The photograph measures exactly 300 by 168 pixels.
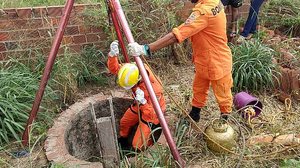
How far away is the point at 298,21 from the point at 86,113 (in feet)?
12.4

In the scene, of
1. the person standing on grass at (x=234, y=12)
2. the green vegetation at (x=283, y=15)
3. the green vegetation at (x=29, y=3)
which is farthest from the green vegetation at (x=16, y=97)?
the green vegetation at (x=283, y=15)

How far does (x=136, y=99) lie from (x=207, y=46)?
899 mm

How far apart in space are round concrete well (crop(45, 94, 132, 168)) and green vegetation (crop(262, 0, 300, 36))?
309 centimetres

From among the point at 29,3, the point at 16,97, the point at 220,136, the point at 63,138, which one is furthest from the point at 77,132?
the point at 29,3

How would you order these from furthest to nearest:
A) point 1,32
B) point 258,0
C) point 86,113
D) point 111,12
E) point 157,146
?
point 258,0 < point 1,32 < point 86,113 < point 111,12 < point 157,146

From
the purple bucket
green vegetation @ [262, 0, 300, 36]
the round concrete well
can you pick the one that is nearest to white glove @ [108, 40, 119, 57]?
the round concrete well

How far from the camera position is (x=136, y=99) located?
3.49m

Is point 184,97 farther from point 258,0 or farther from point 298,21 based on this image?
point 298,21

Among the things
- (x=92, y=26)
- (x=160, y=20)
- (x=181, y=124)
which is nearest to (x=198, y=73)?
(x=181, y=124)

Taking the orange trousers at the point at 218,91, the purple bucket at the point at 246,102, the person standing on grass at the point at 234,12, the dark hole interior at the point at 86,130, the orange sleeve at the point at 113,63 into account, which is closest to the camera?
the orange trousers at the point at 218,91

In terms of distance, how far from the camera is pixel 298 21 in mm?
5469

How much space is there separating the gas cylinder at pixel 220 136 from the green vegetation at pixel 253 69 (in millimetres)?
1192

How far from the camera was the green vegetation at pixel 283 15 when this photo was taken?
5.55m

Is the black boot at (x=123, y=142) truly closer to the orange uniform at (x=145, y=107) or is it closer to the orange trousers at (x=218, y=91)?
the orange uniform at (x=145, y=107)
